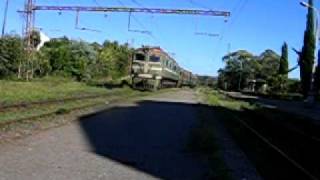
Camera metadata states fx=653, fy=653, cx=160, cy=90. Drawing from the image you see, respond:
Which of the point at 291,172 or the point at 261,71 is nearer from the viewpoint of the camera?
the point at 291,172

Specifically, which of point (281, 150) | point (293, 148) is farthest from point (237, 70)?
point (281, 150)

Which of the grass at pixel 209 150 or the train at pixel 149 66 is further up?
the train at pixel 149 66

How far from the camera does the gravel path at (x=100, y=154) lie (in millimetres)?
11047

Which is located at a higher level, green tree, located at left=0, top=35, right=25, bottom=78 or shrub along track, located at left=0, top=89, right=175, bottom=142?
green tree, located at left=0, top=35, right=25, bottom=78

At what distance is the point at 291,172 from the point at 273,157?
2470mm

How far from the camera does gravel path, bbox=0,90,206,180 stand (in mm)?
11047

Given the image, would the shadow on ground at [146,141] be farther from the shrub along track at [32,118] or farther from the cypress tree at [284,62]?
the cypress tree at [284,62]

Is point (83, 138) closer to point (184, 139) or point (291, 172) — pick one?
point (184, 139)

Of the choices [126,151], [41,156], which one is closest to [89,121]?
[126,151]

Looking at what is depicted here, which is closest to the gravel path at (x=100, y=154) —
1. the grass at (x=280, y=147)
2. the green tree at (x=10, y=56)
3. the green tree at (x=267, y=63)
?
the grass at (x=280, y=147)

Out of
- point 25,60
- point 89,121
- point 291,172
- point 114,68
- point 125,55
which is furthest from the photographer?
point 125,55

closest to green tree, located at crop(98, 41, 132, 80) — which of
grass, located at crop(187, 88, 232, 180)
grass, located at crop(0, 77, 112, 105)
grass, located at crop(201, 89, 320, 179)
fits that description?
grass, located at crop(0, 77, 112, 105)

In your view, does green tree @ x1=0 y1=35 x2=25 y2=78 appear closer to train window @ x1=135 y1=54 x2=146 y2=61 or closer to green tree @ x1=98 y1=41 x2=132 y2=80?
→ train window @ x1=135 y1=54 x2=146 y2=61

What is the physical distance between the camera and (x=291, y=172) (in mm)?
13086
